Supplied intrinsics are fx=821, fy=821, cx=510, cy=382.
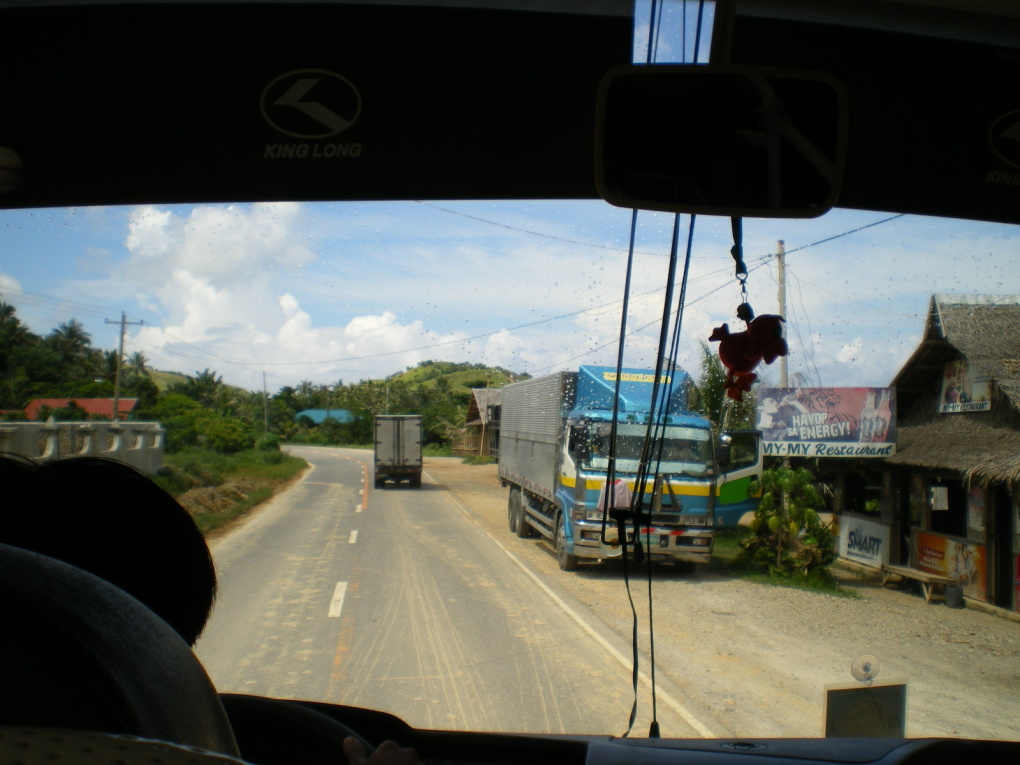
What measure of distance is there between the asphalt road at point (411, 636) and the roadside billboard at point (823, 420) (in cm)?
130

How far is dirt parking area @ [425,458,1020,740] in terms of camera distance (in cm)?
306

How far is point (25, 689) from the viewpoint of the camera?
652mm

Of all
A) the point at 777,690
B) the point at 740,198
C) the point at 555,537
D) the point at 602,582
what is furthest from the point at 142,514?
the point at 555,537

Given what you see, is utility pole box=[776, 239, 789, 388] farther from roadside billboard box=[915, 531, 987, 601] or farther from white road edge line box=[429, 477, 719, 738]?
roadside billboard box=[915, 531, 987, 601]

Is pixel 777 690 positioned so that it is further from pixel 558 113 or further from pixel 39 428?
pixel 39 428

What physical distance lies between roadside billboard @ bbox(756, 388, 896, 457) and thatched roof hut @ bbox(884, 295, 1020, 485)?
1.38 ft

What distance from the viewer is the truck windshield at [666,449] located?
3795mm

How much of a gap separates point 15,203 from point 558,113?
193cm

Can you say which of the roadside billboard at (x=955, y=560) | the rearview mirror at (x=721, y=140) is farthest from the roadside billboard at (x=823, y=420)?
the roadside billboard at (x=955, y=560)

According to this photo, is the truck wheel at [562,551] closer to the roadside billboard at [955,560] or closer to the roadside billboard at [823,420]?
the roadside billboard at [955,560]

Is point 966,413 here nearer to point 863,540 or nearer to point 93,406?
point 93,406

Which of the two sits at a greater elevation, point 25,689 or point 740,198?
point 740,198

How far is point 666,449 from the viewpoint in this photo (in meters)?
4.58

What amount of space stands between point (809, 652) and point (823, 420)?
113 centimetres
